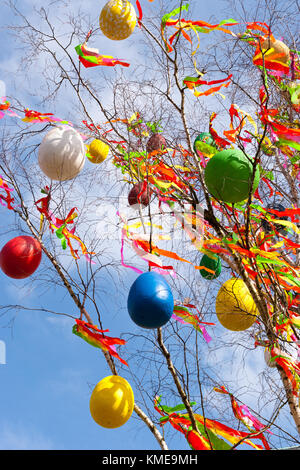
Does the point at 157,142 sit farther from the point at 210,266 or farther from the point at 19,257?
the point at 19,257

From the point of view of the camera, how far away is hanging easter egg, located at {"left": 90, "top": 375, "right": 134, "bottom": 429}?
2908 mm

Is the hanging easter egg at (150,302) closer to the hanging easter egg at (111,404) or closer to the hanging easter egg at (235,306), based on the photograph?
the hanging easter egg at (111,404)

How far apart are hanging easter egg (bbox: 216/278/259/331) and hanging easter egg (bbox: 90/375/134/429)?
112 cm

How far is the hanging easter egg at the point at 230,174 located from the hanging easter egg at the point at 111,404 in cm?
155

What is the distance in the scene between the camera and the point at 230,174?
9.82 feet

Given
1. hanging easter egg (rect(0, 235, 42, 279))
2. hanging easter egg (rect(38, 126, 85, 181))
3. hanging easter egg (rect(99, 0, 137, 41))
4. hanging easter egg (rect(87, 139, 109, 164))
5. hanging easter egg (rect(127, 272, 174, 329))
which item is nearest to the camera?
hanging easter egg (rect(127, 272, 174, 329))

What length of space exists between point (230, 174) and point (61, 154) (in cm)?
134

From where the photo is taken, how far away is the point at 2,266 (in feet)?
11.7

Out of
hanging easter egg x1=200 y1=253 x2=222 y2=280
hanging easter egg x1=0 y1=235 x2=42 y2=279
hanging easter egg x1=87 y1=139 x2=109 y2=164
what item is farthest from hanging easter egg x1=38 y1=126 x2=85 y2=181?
hanging easter egg x1=200 y1=253 x2=222 y2=280

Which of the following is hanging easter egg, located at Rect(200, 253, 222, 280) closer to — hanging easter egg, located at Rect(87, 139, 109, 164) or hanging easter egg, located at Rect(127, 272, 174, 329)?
hanging easter egg, located at Rect(87, 139, 109, 164)

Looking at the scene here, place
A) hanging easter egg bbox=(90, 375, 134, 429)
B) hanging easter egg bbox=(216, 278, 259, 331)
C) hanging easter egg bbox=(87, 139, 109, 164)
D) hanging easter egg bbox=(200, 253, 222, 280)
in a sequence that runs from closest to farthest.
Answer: hanging easter egg bbox=(90, 375, 134, 429), hanging easter egg bbox=(216, 278, 259, 331), hanging easter egg bbox=(200, 253, 222, 280), hanging easter egg bbox=(87, 139, 109, 164)
